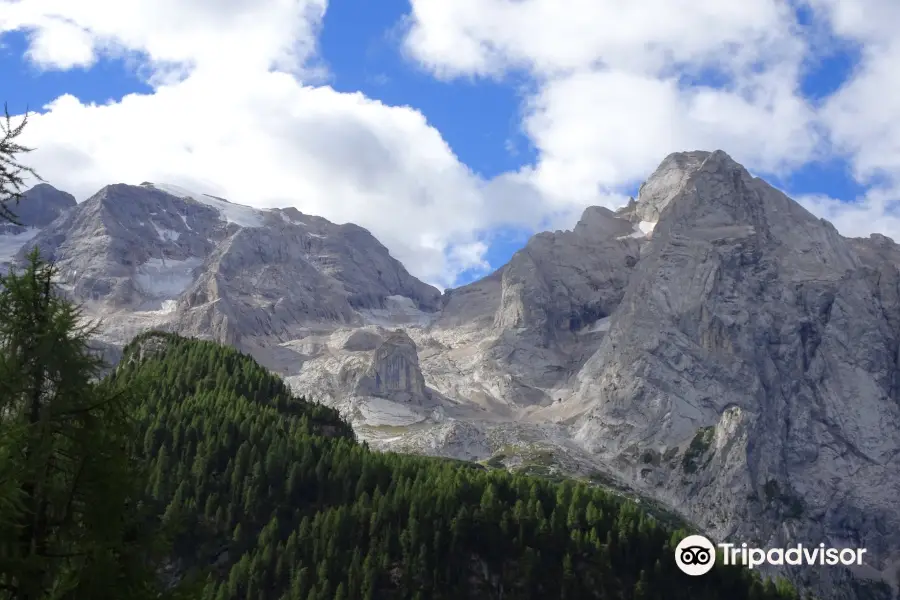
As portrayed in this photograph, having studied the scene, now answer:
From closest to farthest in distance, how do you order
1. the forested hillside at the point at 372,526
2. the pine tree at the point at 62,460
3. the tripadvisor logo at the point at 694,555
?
the pine tree at the point at 62,460, the forested hillside at the point at 372,526, the tripadvisor logo at the point at 694,555

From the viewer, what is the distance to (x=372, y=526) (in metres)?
140

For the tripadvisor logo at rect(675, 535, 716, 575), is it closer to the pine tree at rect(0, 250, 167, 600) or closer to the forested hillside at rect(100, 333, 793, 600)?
the forested hillside at rect(100, 333, 793, 600)

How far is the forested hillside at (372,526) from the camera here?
130 metres

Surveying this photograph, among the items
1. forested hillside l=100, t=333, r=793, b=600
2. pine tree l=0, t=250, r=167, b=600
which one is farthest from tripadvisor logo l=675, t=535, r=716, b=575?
pine tree l=0, t=250, r=167, b=600

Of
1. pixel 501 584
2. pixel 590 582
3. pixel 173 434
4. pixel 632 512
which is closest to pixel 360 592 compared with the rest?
pixel 501 584

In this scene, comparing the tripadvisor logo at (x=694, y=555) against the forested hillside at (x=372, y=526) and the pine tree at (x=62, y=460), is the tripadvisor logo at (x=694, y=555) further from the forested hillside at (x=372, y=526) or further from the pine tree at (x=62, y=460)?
the pine tree at (x=62, y=460)

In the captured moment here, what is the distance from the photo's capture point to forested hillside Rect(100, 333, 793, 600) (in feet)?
427

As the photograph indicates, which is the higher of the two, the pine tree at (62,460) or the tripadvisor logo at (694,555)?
the pine tree at (62,460)

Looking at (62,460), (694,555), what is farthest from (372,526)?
(62,460)

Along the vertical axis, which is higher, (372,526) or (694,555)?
(694,555)

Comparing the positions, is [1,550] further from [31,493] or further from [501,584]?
[501,584]

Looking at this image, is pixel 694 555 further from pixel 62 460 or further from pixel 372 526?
pixel 62 460

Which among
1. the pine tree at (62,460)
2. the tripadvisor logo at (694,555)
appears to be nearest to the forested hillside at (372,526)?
the tripadvisor logo at (694,555)

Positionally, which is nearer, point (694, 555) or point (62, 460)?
point (62, 460)
